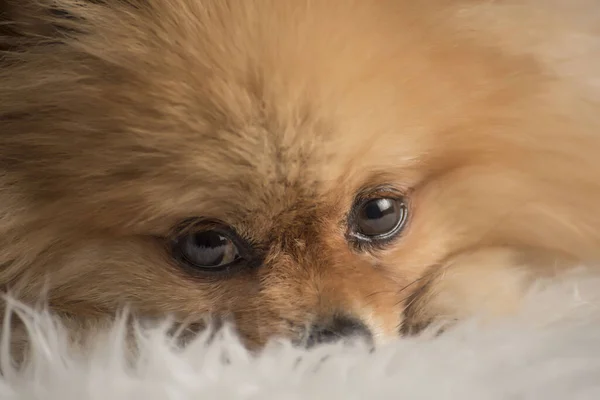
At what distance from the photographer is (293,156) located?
3.70 ft

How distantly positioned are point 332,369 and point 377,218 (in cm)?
35

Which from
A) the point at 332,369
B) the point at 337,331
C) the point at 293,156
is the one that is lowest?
the point at 332,369

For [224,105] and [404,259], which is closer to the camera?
[224,105]

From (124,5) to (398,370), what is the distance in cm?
71

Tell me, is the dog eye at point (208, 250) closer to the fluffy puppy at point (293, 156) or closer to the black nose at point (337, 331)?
the fluffy puppy at point (293, 156)

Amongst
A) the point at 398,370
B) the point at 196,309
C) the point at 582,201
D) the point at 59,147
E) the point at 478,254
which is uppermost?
the point at 582,201

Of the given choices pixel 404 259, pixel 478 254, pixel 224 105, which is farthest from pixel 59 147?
pixel 478 254

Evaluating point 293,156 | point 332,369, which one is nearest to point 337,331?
point 332,369

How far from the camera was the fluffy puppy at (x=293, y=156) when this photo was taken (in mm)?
1126

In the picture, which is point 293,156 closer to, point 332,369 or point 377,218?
point 377,218

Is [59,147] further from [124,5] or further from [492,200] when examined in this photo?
[492,200]

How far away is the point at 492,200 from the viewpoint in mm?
1327

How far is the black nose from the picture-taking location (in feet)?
3.67

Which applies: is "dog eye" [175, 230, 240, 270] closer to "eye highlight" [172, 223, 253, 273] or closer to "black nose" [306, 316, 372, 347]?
"eye highlight" [172, 223, 253, 273]
